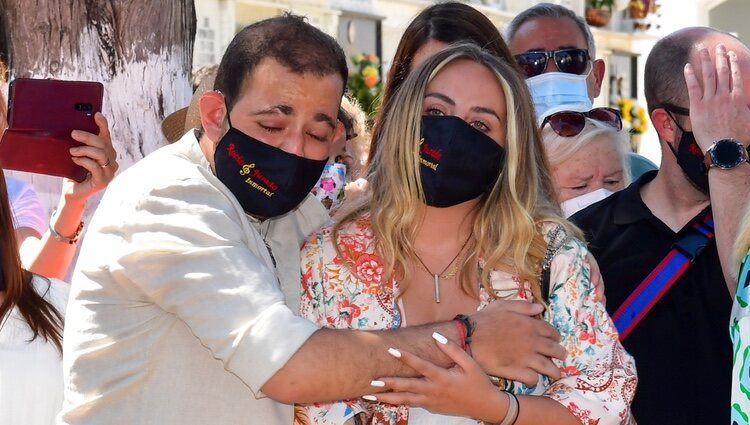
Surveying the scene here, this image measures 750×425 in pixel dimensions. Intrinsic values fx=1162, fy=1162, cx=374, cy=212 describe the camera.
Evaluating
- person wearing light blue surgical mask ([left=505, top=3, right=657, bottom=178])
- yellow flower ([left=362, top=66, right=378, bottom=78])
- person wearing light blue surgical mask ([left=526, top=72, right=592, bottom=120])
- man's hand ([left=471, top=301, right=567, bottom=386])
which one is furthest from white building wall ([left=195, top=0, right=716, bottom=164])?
man's hand ([left=471, top=301, right=567, bottom=386])

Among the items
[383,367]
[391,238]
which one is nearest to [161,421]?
[383,367]

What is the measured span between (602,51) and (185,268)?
2437cm

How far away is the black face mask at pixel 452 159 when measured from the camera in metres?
3.05

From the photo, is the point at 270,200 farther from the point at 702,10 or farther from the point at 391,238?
the point at 702,10

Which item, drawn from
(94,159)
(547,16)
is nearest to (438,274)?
(94,159)

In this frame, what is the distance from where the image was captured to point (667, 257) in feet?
11.9

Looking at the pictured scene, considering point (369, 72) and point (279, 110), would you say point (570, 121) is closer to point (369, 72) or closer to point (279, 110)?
point (279, 110)

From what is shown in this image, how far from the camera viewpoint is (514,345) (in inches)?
112

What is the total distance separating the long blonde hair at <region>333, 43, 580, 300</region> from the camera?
3.07m

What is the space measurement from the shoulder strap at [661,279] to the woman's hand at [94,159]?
1747 mm

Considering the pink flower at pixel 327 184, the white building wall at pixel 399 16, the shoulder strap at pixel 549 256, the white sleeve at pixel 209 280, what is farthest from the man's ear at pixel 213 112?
the white building wall at pixel 399 16

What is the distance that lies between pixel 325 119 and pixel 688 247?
4.28 feet

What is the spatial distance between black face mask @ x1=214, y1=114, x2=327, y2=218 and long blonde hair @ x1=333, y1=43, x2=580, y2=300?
246mm

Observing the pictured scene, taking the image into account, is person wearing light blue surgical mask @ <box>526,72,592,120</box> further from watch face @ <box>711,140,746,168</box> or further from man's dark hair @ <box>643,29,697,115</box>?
watch face @ <box>711,140,746,168</box>
